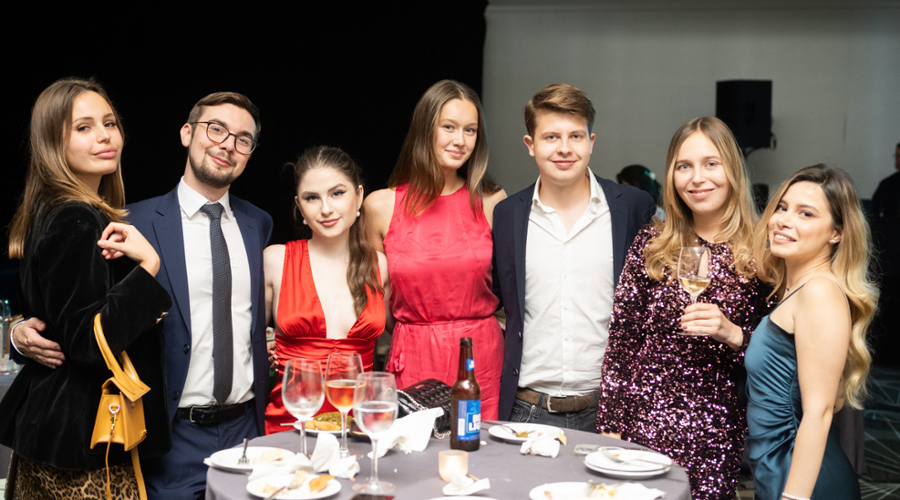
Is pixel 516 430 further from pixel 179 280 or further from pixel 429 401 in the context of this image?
pixel 179 280

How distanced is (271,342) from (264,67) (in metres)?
3.45

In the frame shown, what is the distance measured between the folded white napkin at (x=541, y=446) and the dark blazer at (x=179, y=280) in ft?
3.53

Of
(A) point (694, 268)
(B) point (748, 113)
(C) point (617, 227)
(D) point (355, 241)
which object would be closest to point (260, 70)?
(D) point (355, 241)

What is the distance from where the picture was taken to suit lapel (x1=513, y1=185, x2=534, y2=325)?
269cm

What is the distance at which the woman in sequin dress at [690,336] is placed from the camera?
2.25m

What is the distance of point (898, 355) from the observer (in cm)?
678

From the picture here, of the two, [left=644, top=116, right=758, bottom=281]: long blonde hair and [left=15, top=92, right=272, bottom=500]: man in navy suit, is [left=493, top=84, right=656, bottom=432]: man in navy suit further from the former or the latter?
[left=15, top=92, right=272, bottom=500]: man in navy suit

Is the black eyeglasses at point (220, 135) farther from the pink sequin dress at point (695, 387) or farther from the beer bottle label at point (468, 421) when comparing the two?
the pink sequin dress at point (695, 387)

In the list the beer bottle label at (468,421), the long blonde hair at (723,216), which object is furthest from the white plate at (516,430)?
the long blonde hair at (723,216)

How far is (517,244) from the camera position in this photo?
8.89 ft

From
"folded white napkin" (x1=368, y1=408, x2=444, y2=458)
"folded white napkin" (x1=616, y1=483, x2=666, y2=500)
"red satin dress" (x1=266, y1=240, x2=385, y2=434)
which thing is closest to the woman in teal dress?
"folded white napkin" (x1=616, y1=483, x2=666, y2=500)

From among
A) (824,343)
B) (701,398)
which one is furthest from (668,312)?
(824,343)

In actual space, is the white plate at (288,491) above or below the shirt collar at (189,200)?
below

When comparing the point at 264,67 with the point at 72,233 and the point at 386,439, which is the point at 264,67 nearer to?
the point at 72,233
